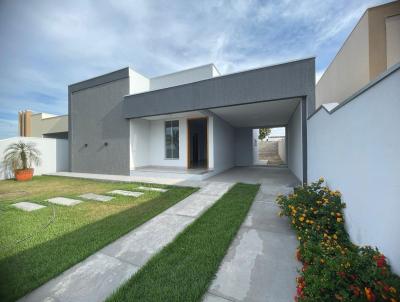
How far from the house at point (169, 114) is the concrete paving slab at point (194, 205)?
2797 millimetres

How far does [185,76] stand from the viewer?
9453mm

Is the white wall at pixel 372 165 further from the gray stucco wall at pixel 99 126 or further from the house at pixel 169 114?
the gray stucco wall at pixel 99 126

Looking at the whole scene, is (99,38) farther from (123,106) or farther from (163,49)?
(123,106)

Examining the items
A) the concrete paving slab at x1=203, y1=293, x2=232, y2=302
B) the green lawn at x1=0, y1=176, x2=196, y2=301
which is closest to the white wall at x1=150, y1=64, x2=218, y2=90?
the green lawn at x1=0, y1=176, x2=196, y2=301

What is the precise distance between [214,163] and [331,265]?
6.85 m

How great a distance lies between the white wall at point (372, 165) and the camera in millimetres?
1460

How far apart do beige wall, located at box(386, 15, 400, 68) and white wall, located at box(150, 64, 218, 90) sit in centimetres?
614

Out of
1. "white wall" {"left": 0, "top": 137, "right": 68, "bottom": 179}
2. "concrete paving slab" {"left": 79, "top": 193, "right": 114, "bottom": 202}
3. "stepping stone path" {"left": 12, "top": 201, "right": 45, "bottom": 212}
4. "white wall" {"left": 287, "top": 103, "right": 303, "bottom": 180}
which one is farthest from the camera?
"white wall" {"left": 0, "top": 137, "right": 68, "bottom": 179}

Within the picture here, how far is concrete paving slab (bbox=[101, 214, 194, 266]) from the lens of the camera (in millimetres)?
2303

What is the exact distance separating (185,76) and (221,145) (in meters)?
4.27

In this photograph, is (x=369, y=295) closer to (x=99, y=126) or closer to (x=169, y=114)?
(x=169, y=114)

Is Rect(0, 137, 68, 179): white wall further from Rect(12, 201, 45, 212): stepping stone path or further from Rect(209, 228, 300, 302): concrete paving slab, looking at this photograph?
Rect(209, 228, 300, 302): concrete paving slab

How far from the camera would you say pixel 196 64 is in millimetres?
9031

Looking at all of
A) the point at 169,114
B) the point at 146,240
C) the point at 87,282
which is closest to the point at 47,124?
the point at 169,114
